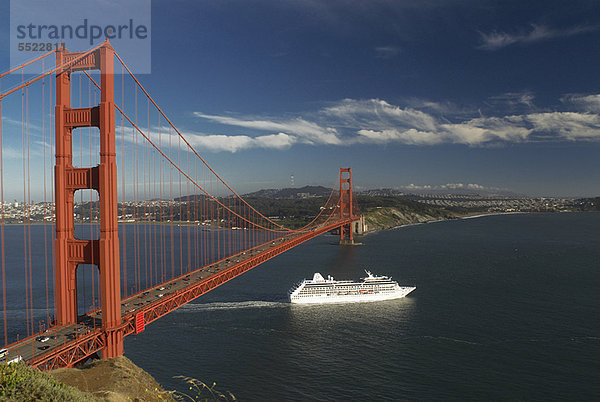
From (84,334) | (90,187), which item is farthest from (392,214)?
(84,334)

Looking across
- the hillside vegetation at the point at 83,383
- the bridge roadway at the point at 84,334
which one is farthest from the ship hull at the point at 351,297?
the hillside vegetation at the point at 83,383

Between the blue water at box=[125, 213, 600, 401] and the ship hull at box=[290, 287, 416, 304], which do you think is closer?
the blue water at box=[125, 213, 600, 401]

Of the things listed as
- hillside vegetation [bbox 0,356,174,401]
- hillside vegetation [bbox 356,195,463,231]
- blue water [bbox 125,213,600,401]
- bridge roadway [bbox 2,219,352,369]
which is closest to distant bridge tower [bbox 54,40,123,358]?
bridge roadway [bbox 2,219,352,369]

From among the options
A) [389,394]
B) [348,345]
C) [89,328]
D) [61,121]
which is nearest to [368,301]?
[348,345]

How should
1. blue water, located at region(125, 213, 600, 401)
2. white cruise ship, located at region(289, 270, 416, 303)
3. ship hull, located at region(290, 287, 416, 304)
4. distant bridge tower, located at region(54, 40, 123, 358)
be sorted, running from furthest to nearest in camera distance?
1. white cruise ship, located at region(289, 270, 416, 303)
2. ship hull, located at region(290, 287, 416, 304)
3. blue water, located at region(125, 213, 600, 401)
4. distant bridge tower, located at region(54, 40, 123, 358)

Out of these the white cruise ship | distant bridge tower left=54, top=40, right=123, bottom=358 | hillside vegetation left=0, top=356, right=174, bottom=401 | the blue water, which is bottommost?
the blue water

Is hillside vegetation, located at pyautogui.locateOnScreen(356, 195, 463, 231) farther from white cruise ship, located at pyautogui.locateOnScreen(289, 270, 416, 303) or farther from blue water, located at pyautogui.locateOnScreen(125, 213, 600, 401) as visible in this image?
white cruise ship, located at pyautogui.locateOnScreen(289, 270, 416, 303)
